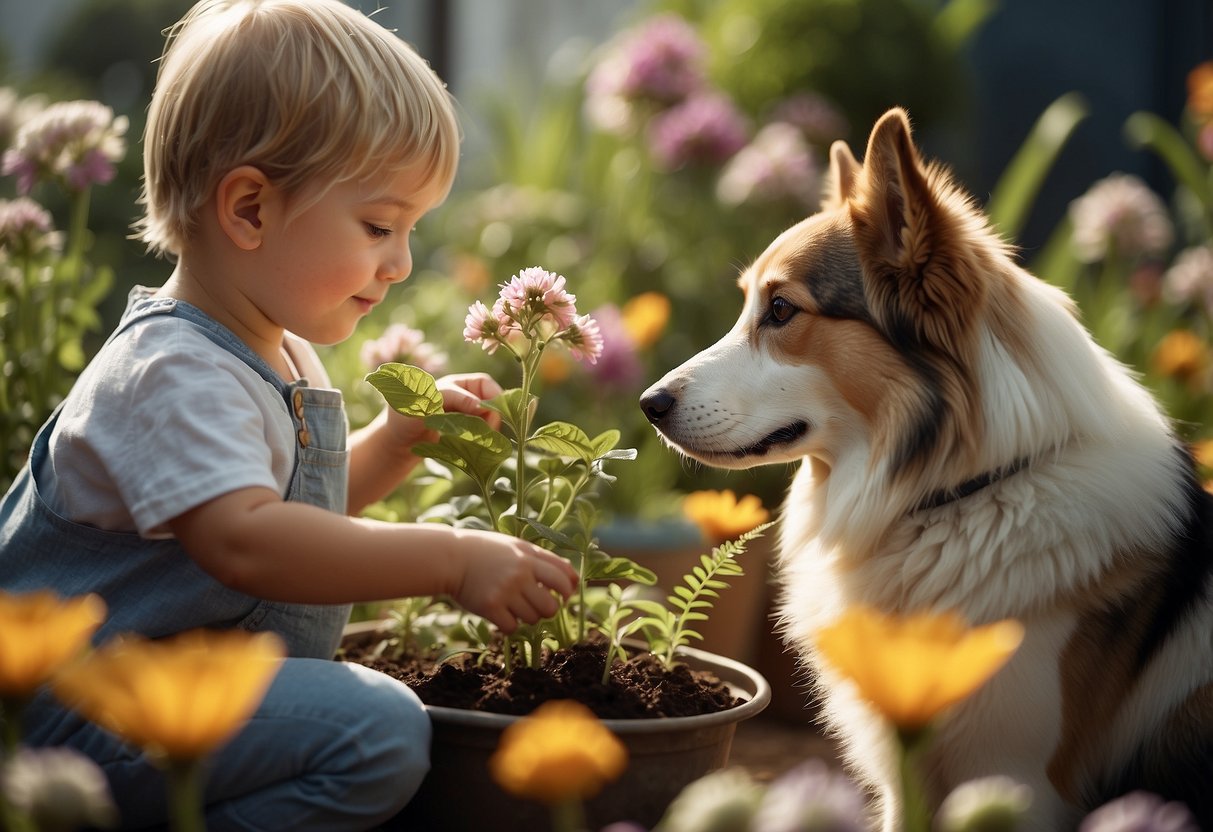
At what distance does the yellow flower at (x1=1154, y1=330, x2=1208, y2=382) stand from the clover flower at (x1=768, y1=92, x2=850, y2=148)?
139 centimetres

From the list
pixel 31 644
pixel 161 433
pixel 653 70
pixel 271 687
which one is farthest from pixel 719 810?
pixel 653 70

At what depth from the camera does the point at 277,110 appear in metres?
1.55

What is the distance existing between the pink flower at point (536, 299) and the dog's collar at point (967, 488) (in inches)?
24.6

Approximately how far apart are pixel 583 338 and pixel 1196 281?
2814mm

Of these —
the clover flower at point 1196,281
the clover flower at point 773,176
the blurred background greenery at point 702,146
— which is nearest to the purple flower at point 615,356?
the blurred background greenery at point 702,146

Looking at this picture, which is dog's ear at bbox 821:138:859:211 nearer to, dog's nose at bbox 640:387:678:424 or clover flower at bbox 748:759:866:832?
dog's nose at bbox 640:387:678:424

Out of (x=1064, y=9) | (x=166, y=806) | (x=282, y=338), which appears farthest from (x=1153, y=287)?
(x=166, y=806)

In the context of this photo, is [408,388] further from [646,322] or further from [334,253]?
[646,322]

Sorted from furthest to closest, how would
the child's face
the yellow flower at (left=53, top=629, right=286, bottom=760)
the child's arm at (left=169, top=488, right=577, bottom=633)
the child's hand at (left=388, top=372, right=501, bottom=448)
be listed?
the child's hand at (left=388, top=372, right=501, bottom=448)
the child's face
the child's arm at (left=169, top=488, right=577, bottom=633)
the yellow flower at (left=53, top=629, right=286, bottom=760)

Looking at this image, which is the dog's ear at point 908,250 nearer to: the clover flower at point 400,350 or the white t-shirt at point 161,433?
the clover flower at point 400,350

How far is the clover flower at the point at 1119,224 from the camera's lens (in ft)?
12.5

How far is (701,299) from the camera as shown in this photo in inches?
151

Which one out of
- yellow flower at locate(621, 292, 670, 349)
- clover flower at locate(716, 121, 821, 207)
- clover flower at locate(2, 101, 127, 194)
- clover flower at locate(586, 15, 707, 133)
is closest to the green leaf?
clover flower at locate(2, 101, 127, 194)

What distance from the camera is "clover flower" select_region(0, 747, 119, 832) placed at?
86cm
